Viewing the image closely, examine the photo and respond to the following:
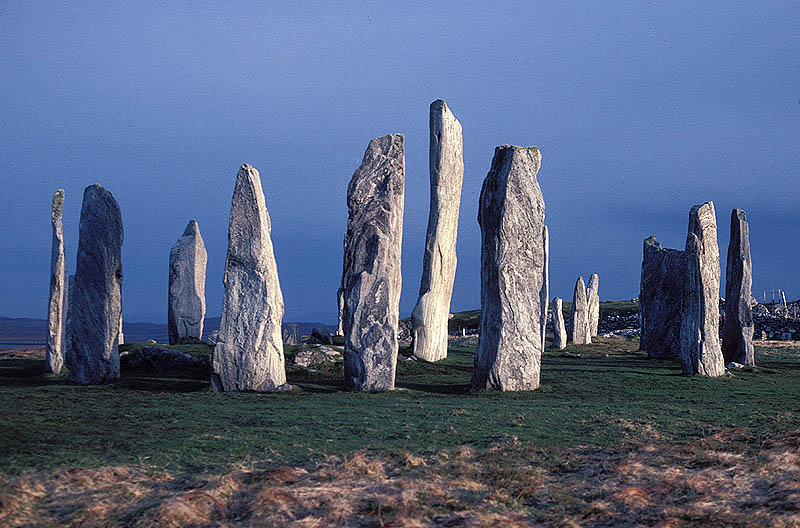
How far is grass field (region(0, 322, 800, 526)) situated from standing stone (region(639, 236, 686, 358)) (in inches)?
283

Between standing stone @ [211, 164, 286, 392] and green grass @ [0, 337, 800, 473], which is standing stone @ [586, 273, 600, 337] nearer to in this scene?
green grass @ [0, 337, 800, 473]

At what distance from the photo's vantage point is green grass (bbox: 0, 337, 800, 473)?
689cm

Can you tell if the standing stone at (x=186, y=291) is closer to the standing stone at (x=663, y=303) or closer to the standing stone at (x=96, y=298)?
the standing stone at (x=96, y=298)

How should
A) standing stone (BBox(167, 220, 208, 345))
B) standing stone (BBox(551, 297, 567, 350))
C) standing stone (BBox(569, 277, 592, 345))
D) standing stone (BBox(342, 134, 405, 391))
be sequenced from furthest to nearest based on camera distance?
1. standing stone (BBox(569, 277, 592, 345))
2. standing stone (BBox(551, 297, 567, 350))
3. standing stone (BBox(167, 220, 208, 345))
4. standing stone (BBox(342, 134, 405, 391))

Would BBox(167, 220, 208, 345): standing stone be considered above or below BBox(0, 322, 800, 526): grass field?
above

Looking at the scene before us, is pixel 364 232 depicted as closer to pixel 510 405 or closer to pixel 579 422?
pixel 510 405

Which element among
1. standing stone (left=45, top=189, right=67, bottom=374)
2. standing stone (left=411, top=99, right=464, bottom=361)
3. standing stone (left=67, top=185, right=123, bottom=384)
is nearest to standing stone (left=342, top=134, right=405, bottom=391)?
standing stone (left=67, top=185, right=123, bottom=384)

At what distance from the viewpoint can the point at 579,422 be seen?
8.71 m

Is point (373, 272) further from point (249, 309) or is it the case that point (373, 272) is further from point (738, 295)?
point (738, 295)

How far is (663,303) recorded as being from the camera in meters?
19.8

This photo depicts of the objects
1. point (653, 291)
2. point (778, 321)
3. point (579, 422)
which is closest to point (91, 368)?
point (579, 422)

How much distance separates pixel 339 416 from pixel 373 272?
128 inches

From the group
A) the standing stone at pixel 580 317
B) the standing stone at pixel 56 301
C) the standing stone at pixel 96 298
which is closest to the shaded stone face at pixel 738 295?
the standing stone at pixel 580 317

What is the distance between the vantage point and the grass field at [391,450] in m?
5.20
